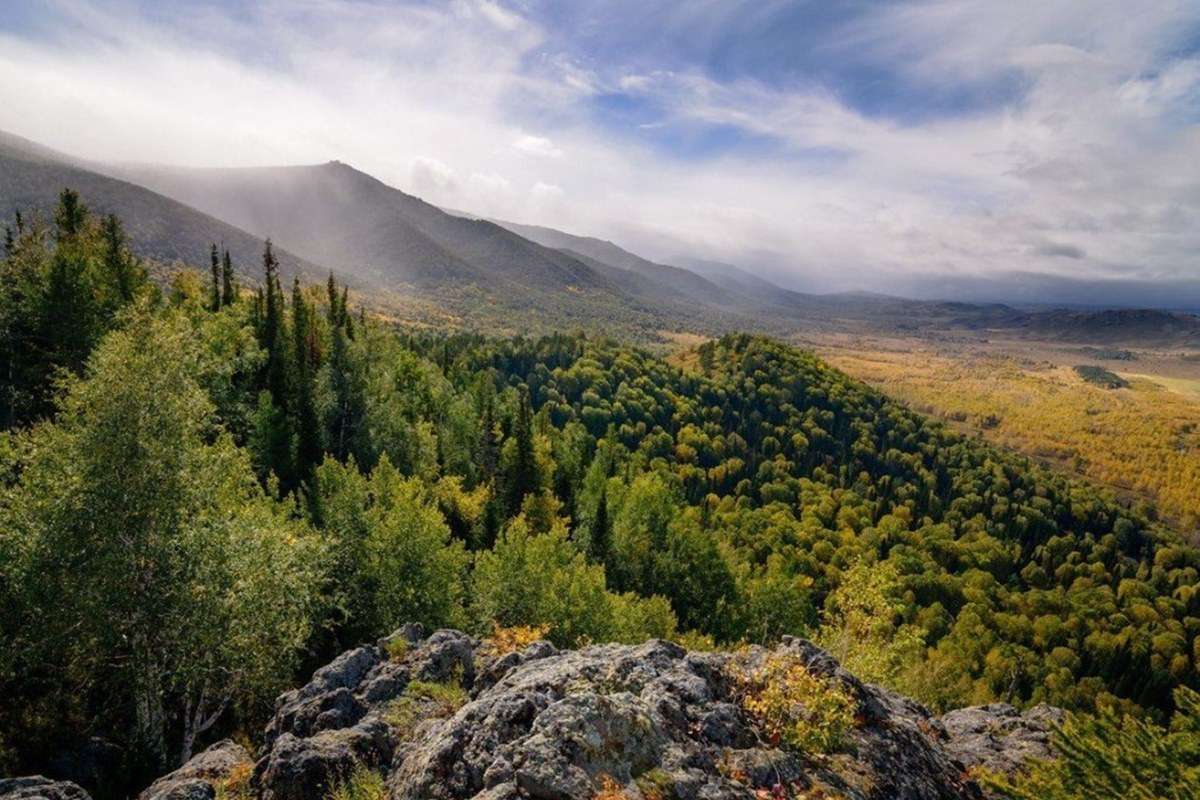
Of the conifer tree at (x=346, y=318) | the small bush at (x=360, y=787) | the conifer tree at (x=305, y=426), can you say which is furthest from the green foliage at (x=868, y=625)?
the conifer tree at (x=346, y=318)

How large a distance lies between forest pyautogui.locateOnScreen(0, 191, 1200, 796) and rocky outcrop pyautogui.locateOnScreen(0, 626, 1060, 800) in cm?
570

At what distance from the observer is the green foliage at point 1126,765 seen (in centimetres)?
1075

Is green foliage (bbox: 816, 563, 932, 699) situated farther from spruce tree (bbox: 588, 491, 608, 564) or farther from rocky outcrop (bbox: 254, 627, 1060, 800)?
spruce tree (bbox: 588, 491, 608, 564)

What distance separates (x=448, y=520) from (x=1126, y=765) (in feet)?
178

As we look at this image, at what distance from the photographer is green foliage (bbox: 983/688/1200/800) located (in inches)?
423

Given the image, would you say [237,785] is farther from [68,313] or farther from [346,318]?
[346,318]

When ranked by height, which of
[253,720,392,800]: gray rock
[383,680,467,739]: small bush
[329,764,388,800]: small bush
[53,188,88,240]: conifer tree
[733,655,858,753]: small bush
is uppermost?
[53,188,88,240]: conifer tree

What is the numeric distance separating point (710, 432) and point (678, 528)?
3261 inches

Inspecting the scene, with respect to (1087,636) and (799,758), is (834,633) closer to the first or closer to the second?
(799,758)

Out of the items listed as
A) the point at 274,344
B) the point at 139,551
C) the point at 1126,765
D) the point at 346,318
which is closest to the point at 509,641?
the point at 139,551

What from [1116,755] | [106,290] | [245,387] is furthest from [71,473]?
[106,290]

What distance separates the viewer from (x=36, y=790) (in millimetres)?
15172

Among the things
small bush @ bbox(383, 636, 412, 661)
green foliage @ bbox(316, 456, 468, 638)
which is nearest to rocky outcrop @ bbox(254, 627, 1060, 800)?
small bush @ bbox(383, 636, 412, 661)

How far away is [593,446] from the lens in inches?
4675
